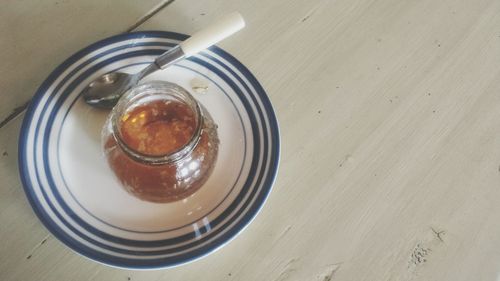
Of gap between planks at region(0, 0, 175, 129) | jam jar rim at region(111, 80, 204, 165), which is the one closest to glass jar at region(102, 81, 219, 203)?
jam jar rim at region(111, 80, 204, 165)

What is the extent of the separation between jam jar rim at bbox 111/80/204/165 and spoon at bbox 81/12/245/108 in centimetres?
3

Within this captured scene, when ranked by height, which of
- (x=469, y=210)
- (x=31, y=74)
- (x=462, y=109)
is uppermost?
(x=31, y=74)

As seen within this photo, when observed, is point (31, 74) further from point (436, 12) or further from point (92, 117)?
point (436, 12)

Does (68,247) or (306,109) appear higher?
(306,109)

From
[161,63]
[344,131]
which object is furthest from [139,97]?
[344,131]

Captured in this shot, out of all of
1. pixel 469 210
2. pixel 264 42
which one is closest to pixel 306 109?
pixel 264 42

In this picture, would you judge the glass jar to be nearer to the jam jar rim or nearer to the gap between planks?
the jam jar rim

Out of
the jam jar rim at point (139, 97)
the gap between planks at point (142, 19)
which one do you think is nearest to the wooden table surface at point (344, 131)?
the gap between planks at point (142, 19)

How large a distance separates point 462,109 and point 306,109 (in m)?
0.18

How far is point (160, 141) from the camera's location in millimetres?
500

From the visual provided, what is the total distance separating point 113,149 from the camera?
0.49 m

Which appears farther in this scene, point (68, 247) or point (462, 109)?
point (462, 109)

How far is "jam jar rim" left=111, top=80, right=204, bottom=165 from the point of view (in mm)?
458

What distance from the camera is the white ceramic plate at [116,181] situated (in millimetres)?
458
